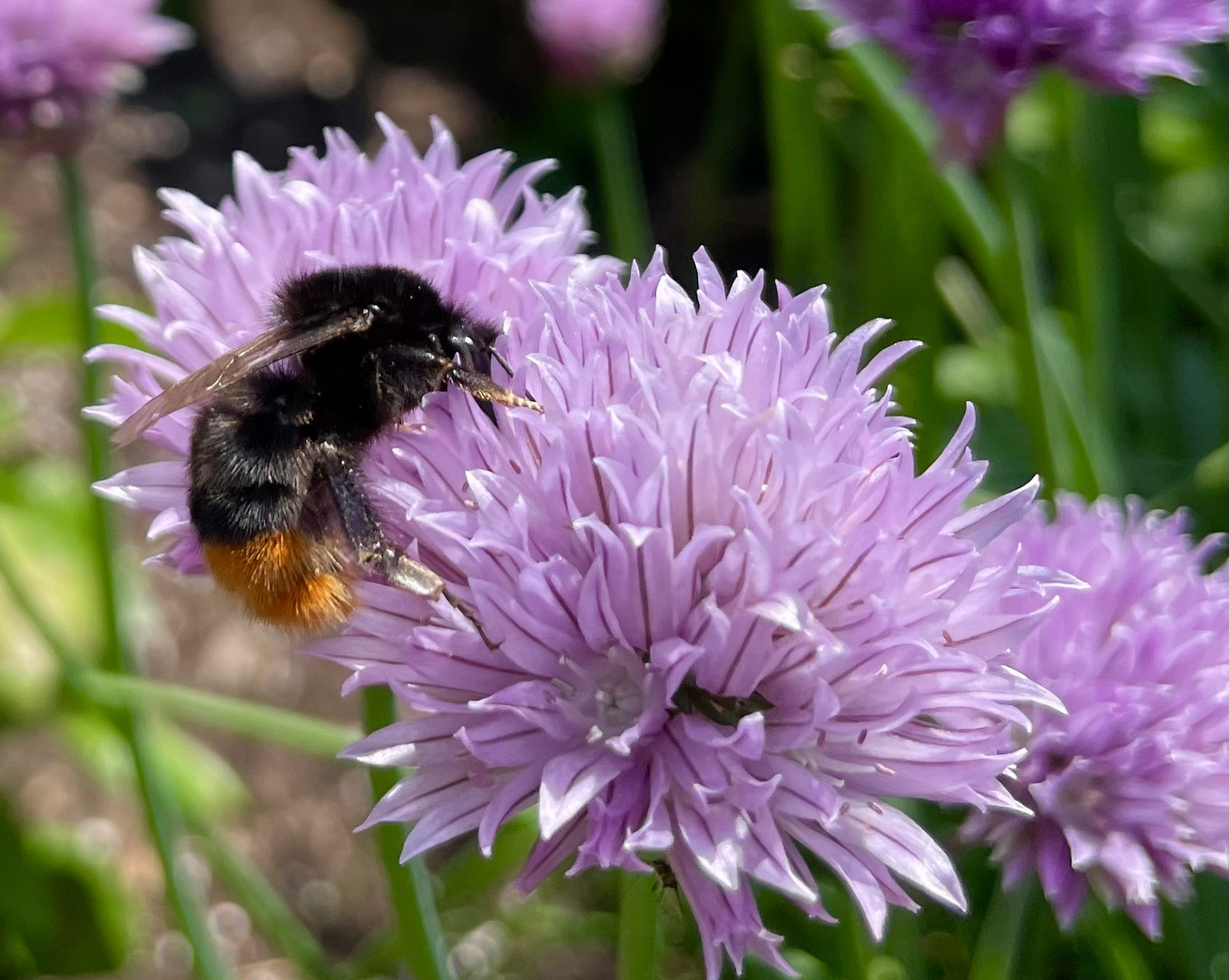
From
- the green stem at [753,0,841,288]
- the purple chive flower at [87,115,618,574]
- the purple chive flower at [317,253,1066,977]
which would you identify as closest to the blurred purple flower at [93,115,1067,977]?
the purple chive flower at [317,253,1066,977]

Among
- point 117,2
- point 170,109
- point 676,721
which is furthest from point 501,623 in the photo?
point 170,109

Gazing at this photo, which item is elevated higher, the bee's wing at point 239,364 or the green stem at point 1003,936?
the bee's wing at point 239,364

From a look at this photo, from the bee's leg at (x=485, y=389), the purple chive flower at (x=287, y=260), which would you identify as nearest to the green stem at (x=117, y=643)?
the purple chive flower at (x=287, y=260)

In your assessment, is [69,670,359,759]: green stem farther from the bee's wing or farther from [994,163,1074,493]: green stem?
[994,163,1074,493]: green stem

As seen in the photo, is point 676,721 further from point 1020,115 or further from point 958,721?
point 1020,115

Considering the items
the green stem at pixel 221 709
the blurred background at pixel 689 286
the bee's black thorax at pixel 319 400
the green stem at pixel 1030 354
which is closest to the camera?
the bee's black thorax at pixel 319 400

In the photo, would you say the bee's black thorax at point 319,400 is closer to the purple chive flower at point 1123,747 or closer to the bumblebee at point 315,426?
the bumblebee at point 315,426
